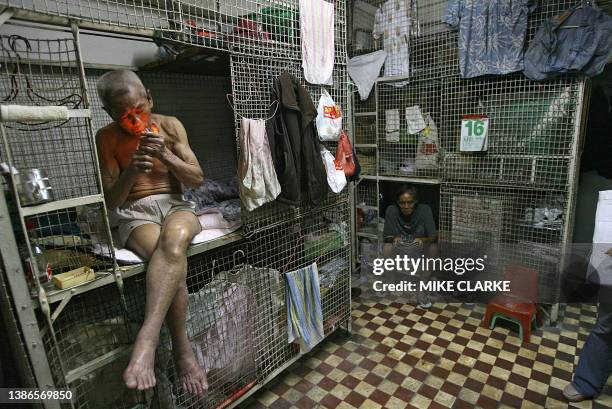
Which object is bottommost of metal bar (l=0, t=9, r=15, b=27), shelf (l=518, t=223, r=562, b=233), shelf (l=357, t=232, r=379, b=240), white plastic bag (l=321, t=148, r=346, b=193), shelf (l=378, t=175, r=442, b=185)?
shelf (l=357, t=232, r=379, b=240)

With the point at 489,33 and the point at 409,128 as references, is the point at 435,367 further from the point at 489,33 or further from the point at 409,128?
the point at 489,33

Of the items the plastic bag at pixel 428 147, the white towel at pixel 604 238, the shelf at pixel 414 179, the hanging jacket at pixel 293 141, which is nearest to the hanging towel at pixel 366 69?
the plastic bag at pixel 428 147

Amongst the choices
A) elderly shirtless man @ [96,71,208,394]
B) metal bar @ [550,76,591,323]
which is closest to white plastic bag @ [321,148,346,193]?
elderly shirtless man @ [96,71,208,394]

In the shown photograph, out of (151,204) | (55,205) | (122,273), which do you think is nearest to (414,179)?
(151,204)

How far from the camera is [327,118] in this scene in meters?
2.29

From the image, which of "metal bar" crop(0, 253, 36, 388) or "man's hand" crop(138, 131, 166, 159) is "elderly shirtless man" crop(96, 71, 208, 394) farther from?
"metal bar" crop(0, 253, 36, 388)

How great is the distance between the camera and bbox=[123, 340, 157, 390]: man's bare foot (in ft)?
4.36

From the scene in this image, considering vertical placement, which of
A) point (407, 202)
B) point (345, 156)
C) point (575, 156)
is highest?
point (345, 156)

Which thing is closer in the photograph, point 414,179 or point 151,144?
point 151,144

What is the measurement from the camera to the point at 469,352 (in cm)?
254

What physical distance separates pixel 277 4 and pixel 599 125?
289 centimetres

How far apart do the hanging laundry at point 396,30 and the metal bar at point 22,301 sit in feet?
10.8

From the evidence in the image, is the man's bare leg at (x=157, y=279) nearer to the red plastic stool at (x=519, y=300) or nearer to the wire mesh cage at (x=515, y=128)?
the red plastic stool at (x=519, y=300)

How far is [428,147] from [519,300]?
1.59 metres
